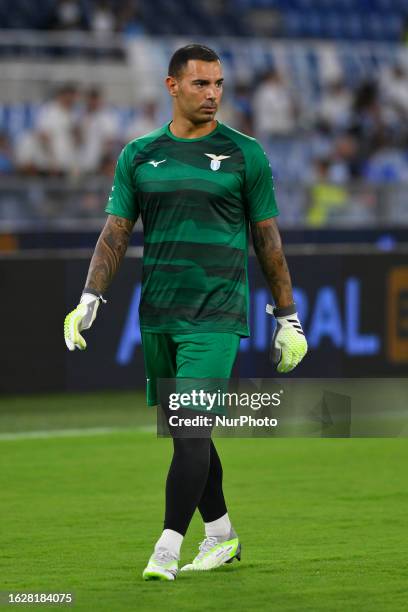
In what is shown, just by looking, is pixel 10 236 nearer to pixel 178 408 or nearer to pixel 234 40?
pixel 234 40

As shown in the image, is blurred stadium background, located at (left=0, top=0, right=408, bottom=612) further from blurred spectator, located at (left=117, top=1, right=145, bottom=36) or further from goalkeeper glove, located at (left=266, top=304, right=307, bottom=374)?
goalkeeper glove, located at (left=266, top=304, right=307, bottom=374)

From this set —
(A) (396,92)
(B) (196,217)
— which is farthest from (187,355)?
(A) (396,92)

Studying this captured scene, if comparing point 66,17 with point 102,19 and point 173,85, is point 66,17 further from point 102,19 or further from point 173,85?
point 173,85

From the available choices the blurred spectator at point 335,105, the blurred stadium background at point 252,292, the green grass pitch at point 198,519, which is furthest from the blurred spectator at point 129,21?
the green grass pitch at point 198,519

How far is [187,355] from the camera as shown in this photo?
6.06 metres

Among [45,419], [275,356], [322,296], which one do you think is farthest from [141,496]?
[322,296]

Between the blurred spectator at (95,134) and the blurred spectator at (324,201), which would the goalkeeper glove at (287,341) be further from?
the blurred spectator at (324,201)

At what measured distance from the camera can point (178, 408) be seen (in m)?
6.04

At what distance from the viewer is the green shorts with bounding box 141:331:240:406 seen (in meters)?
6.05

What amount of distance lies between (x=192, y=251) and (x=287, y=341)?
54cm

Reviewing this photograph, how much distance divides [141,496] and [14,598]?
2790 mm

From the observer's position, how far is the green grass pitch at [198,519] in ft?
19.6

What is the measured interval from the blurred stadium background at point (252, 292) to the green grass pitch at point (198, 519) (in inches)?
0.8

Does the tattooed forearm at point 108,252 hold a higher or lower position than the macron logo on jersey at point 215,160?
lower
